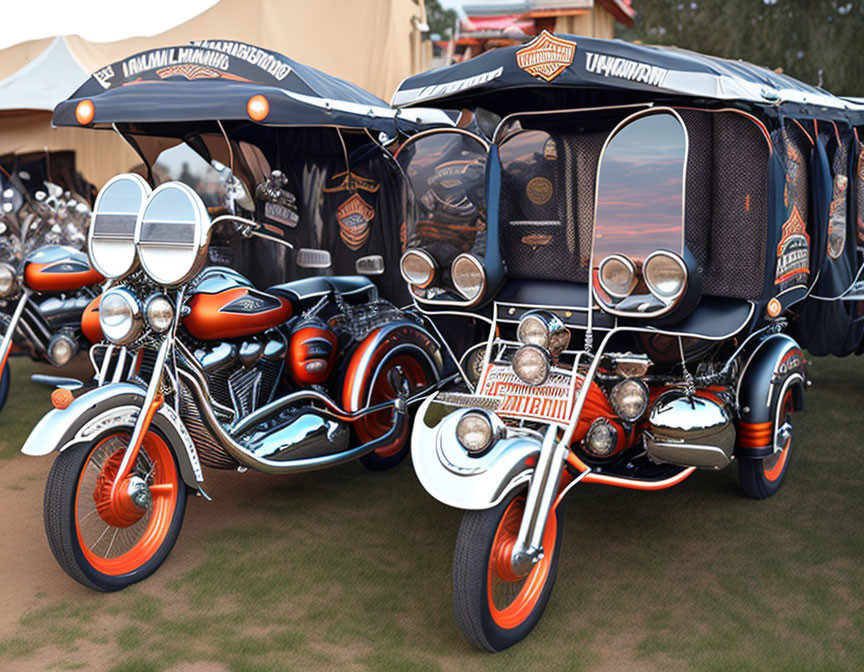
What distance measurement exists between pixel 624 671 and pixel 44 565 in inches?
98.0

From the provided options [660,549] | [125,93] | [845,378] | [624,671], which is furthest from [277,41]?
[624,671]

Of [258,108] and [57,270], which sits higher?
[258,108]

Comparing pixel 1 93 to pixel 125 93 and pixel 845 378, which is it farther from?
pixel 845 378

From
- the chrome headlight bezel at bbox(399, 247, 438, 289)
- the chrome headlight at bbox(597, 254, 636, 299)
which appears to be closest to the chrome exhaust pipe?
the chrome headlight bezel at bbox(399, 247, 438, 289)

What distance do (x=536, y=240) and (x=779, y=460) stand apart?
5.77ft

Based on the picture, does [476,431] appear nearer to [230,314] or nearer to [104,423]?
[230,314]

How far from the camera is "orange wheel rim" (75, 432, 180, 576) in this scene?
3.41 metres

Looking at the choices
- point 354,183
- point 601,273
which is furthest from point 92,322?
point 601,273

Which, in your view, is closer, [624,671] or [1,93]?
[624,671]

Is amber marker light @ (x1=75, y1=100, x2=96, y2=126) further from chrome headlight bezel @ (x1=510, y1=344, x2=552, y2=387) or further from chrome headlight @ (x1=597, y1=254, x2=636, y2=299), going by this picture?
chrome headlight @ (x1=597, y1=254, x2=636, y2=299)

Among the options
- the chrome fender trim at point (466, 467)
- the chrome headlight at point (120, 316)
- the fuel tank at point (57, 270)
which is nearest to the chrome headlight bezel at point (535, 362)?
the chrome fender trim at point (466, 467)

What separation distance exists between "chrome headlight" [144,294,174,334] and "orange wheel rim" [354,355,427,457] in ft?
4.22

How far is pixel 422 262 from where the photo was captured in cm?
388

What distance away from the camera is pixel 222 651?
302cm
